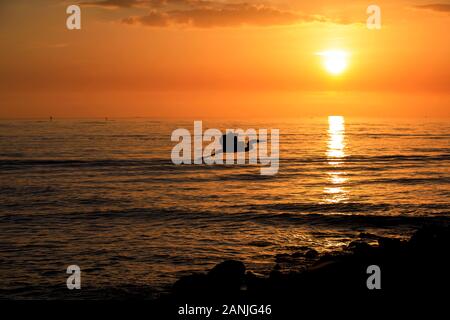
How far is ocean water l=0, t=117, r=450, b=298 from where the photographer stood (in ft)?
67.9

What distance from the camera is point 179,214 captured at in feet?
104

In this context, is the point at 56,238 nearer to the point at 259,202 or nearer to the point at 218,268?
the point at 218,268

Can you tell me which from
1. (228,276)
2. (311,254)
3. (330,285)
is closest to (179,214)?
(311,254)

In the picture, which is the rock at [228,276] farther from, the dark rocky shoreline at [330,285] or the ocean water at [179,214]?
the ocean water at [179,214]

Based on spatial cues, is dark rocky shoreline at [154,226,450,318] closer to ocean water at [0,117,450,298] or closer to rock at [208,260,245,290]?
rock at [208,260,245,290]

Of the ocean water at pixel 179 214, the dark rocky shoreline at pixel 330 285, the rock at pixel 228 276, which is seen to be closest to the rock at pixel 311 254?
the ocean water at pixel 179 214

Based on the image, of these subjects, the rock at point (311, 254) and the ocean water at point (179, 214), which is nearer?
the ocean water at point (179, 214)

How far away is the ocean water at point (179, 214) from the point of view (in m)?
20.7

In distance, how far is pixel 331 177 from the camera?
167 ft

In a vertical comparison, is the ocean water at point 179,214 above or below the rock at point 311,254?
above

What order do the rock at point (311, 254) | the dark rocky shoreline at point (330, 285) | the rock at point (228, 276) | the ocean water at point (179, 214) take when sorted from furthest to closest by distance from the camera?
1. the rock at point (311, 254)
2. the ocean water at point (179, 214)
3. the rock at point (228, 276)
4. the dark rocky shoreline at point (330, 285)

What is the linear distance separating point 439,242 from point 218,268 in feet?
26.4

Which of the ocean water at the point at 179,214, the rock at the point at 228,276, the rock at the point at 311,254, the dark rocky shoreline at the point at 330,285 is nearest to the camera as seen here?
the dark rocky shoreline at the point at 330,285

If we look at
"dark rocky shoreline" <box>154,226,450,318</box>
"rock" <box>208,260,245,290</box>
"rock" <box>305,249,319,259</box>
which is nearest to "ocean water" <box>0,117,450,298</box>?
"rock" <box>305,249,319,259</box>
